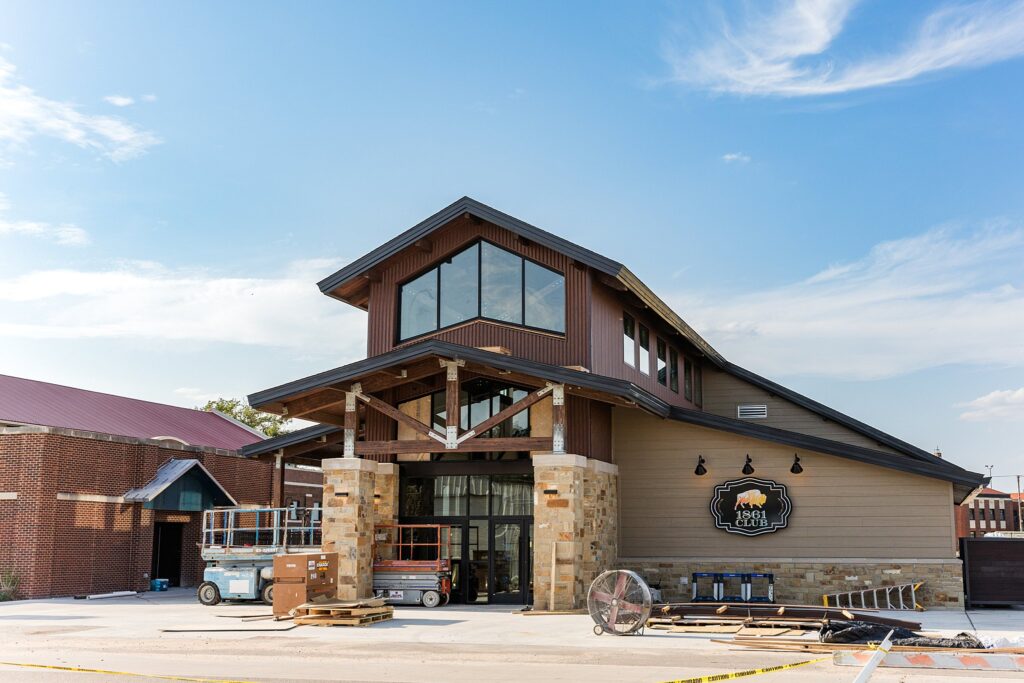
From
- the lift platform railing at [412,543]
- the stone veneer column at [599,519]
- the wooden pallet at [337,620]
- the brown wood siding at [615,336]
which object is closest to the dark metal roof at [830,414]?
the brown wood siding at [615,336]

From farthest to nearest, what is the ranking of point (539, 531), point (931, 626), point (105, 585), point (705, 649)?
point (105, 585)
point (539, 531)
point (931, 626)
point (705, 649)

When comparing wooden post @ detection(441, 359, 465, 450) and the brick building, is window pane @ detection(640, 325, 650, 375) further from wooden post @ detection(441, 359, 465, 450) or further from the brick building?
the brick building

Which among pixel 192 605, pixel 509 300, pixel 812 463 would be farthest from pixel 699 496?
pixel 192 605

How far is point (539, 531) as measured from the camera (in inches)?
827

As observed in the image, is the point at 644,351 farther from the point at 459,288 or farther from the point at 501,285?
the point at 459,288

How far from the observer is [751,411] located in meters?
30.5

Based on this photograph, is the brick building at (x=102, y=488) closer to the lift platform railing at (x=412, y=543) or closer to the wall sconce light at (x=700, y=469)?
the lift platform railing at (x=412, y=543)

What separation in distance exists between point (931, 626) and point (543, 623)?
6916 millimetres

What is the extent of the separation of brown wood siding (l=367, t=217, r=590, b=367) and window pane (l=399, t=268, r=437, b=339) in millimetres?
209

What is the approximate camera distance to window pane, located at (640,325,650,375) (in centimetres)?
2596

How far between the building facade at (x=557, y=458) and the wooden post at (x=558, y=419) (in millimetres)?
44

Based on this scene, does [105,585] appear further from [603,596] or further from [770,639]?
[770,639]

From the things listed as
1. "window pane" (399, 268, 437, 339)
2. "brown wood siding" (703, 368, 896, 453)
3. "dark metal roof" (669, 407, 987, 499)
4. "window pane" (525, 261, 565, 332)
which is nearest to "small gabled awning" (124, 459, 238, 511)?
"window pane" (399, 268, 437, 339)

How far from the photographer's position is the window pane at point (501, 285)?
2328cm
